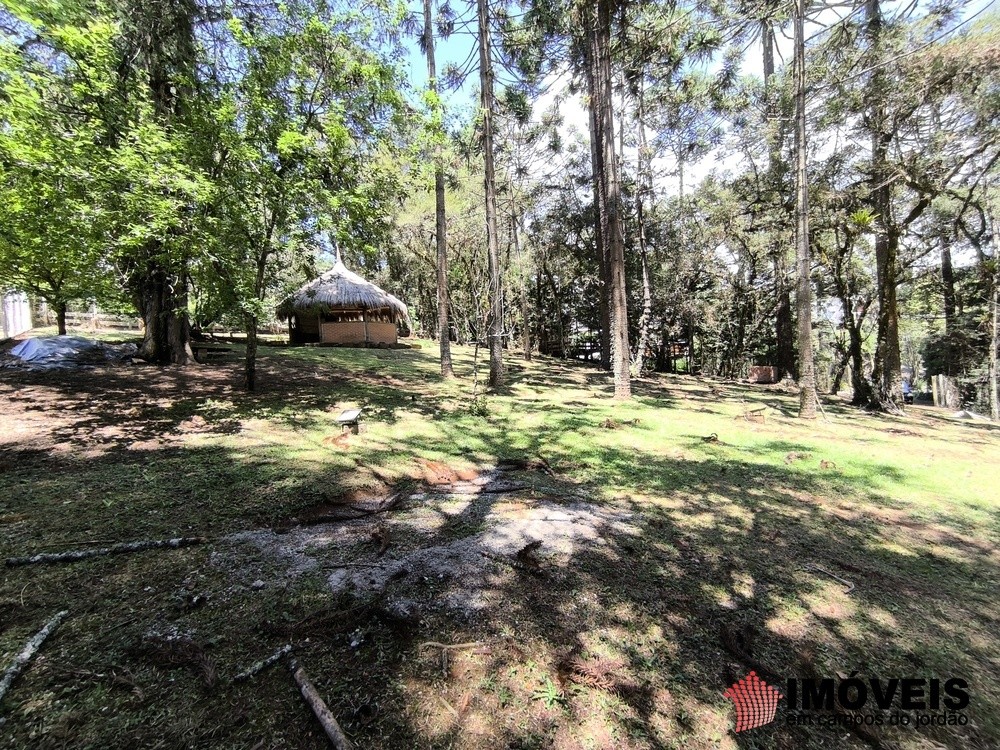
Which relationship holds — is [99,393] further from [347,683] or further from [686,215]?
[686,215]

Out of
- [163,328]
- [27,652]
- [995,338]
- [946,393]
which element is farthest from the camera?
[946,393]

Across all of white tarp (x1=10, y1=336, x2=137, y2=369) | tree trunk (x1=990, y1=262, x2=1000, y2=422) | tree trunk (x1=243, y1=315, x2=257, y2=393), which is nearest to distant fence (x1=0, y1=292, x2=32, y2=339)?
white tarp (x1=10, y1=336, x2=137, y2=369)

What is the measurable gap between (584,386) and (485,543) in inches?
414

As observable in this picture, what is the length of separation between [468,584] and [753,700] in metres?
1.82

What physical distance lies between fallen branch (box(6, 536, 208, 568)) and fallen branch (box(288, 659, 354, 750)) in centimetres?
187

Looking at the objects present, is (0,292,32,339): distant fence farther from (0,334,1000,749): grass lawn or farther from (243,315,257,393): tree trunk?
(0,334,1000,749): grass lawn

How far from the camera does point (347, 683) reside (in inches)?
88.4

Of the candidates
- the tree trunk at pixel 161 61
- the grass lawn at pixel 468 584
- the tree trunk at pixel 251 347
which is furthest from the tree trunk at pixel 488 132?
the tree trunk at pixel 161 61

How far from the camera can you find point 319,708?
203cm

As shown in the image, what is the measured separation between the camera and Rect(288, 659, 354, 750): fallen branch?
1.88 m

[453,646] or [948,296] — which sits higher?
[948,296]

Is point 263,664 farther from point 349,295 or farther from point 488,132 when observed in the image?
point 349,295

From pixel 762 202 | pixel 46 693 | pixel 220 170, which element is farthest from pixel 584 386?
pixel 46 693

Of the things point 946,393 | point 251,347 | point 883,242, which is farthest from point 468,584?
point 946,393
